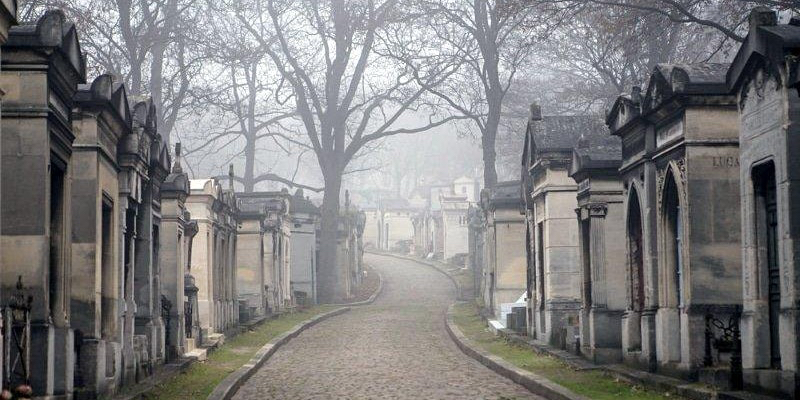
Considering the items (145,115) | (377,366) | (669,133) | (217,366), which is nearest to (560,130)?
(377,366)

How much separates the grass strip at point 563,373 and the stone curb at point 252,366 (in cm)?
409

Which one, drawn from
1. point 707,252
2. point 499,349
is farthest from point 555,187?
point 707,252

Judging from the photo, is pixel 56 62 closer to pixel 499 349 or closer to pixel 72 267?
pixel 72 267

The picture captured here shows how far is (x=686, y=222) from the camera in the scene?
1368 centimetres

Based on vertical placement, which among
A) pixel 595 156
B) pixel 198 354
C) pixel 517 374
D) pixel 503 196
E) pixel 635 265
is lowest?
pixel 517 374

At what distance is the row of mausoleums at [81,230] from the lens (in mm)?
10656

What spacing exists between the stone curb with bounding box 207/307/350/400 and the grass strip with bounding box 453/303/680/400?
13.4ft

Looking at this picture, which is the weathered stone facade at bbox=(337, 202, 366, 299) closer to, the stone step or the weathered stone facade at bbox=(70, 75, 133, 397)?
the stone step

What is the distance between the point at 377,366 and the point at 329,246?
80.4 feet

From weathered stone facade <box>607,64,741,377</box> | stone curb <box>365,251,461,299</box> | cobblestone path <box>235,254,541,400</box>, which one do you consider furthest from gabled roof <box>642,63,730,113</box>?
stone curb <box>365,251,461,299</box>

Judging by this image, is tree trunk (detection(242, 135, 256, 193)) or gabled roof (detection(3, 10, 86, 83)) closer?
gabled roof (detection(3, 10, 86, 83))

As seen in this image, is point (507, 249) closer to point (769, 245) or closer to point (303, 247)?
point (303, 247)

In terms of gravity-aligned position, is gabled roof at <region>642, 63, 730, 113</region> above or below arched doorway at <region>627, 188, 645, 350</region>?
above

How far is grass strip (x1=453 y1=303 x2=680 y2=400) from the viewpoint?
13.1 meters
